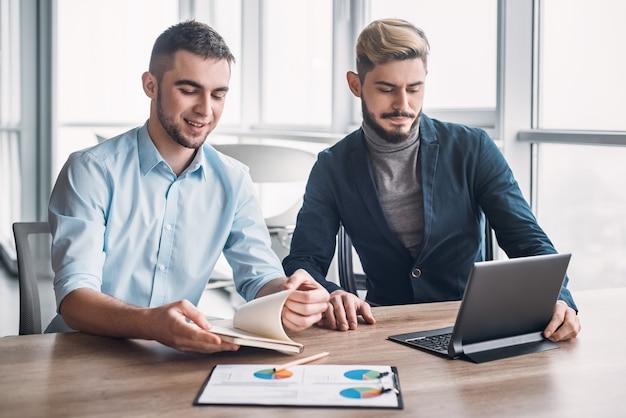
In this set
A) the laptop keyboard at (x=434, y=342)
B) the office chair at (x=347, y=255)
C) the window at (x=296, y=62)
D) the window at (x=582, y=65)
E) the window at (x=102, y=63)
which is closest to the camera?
the laptop keyboard at (x=434, y=342)

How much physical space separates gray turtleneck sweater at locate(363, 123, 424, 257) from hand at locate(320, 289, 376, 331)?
504 mm

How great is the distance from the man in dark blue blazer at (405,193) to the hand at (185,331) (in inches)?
27.6

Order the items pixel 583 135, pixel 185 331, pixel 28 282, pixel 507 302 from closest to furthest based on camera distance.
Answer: pixel 185 331 < pixel 507 302 < pixel 28 282 < pixel 583 135

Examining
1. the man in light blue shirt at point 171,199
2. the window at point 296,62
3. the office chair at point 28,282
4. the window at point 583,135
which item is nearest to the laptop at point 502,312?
the man in light blue shirt at point 171,199

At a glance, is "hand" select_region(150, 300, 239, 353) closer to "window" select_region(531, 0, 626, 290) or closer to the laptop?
the laptop

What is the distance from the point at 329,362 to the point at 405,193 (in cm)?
87

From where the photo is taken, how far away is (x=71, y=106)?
5.94 m

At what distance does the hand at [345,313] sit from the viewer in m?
1.59

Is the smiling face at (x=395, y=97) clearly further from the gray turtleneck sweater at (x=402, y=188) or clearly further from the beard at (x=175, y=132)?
Answer: the beard at (x=175, y=132)

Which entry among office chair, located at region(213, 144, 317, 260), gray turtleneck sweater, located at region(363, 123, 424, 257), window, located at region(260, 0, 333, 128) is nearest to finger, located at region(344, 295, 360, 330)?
gray turtleneck sweater, located at region(363, 123, 424, 257)

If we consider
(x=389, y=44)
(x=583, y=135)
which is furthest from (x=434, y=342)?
(x=583, y=135)

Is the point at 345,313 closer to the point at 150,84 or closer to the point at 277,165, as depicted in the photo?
the point at 150,84

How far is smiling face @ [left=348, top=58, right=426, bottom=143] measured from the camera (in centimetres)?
201

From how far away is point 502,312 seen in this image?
4.69 feet
